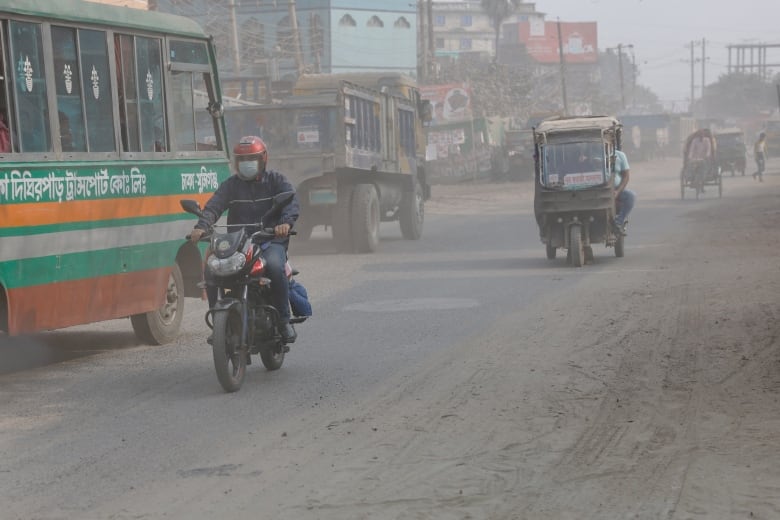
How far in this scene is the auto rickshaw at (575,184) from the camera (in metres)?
17.4

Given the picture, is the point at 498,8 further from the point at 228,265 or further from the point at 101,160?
the point at 228,265

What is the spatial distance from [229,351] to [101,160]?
2263 mm

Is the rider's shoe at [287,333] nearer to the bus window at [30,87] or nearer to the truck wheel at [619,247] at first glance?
the bus window at [30,87]

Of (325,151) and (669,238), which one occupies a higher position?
(325,151)

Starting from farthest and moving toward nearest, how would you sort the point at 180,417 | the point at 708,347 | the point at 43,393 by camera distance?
the point at 708,347 → the point at 43,393 → the point at 180,417

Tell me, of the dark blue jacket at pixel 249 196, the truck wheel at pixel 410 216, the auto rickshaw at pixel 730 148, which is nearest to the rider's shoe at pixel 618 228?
the truck wheel at pixel 410 216

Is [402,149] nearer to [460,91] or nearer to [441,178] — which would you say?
[441,178]

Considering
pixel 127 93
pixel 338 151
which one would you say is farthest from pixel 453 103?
pixel 127 93

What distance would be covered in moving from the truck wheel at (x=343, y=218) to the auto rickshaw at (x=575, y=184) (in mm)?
3975

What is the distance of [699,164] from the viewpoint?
34781mm

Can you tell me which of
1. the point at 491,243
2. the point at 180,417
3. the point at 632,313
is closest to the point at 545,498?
the point at 180,417

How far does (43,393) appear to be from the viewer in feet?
28.9

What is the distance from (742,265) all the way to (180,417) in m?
11.1

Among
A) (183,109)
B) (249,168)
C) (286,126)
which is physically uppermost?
(183,109)
